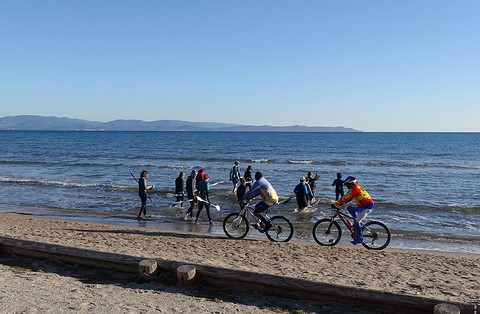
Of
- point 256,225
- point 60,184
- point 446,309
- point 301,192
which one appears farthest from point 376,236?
point 60,184

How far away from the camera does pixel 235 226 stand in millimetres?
12445

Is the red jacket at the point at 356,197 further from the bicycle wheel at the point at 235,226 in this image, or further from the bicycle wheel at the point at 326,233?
the bicycle wheel at the point at 235,226

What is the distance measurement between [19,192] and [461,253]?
2120 cm

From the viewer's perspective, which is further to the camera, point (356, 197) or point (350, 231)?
point (350, 231)

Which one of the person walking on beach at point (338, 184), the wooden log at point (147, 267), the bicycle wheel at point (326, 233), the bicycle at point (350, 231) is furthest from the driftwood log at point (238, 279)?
the person walking on beach at point (338, 184)

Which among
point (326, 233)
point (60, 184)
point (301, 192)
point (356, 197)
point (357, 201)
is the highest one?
point (356, 197)

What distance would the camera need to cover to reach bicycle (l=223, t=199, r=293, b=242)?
1185 cm

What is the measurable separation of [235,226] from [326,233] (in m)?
2.47

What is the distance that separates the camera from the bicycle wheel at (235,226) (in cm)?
1227

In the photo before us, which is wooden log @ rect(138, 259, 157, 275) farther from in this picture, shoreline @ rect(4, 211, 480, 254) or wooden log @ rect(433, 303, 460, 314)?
shoreline @ rect(4, 211, 480, 254)

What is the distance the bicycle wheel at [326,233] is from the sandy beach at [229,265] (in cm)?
33

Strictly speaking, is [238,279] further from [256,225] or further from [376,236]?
[376,236]

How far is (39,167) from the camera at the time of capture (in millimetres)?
38969

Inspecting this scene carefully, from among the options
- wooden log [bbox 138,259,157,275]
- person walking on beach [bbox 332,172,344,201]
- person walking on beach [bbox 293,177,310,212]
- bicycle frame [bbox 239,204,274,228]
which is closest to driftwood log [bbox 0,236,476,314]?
wooden log [bbox 138,259,157,275]
